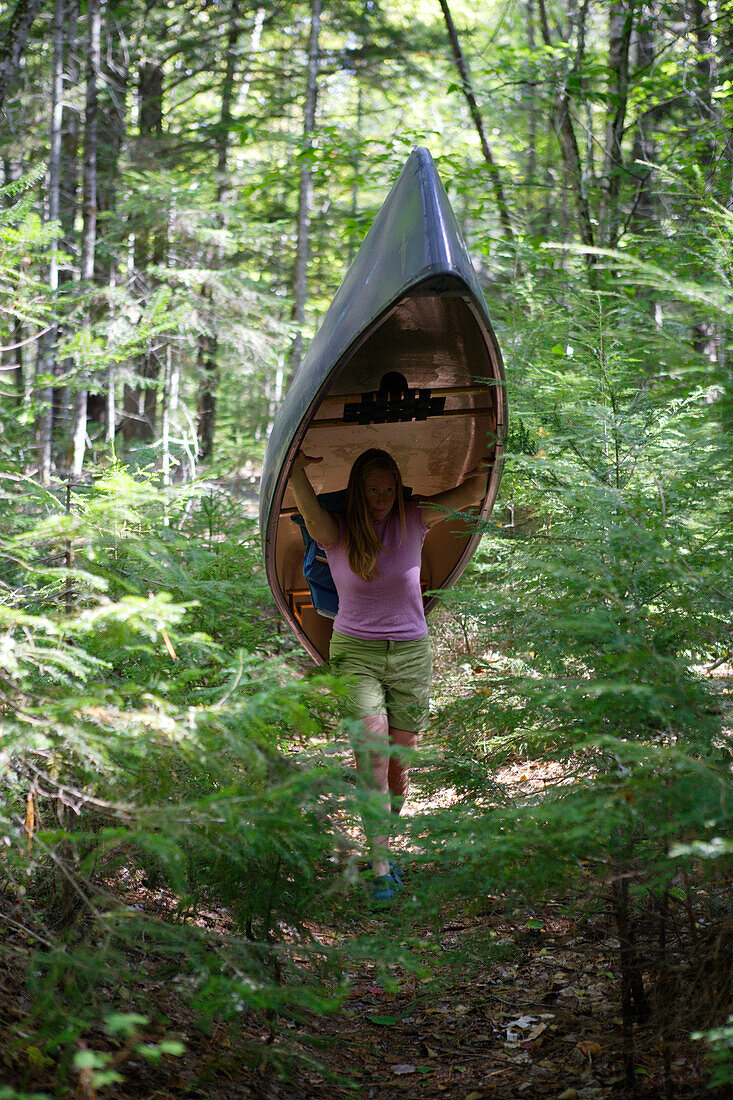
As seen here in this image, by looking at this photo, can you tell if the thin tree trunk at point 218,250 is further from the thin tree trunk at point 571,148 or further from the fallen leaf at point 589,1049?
the fallen leaf at point 589,1049

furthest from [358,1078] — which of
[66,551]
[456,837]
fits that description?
[66,551]

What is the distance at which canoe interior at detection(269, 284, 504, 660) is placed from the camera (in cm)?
455

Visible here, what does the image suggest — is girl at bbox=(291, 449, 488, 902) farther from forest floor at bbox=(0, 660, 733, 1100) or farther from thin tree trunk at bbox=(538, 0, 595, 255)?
thin tree trunk at bbox=(538, 0, 595, 255)

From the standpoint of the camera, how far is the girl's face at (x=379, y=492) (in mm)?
3943

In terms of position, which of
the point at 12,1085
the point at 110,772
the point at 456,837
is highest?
the point at 110,772

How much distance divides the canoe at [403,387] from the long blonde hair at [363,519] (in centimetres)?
39

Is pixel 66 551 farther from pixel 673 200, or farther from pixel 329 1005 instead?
pixel 673 200

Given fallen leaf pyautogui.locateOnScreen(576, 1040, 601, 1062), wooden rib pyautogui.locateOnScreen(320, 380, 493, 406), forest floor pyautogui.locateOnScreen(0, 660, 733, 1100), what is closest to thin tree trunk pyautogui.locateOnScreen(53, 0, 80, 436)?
wooden rib pyautogui.locateOnScreen(320, 380, 493, 406)

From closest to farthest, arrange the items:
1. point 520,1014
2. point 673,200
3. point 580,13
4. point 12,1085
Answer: point 12,1085
point 520,1014
point 580,13
point 673,200

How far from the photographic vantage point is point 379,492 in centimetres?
397

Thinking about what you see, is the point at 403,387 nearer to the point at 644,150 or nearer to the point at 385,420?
the point at 385,420

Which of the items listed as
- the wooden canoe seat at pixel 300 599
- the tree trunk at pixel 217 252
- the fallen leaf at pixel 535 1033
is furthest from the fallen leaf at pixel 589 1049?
the tree trunk at pixel 217 252

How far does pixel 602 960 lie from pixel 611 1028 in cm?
53

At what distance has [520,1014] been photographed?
2.84 m
